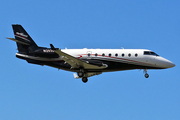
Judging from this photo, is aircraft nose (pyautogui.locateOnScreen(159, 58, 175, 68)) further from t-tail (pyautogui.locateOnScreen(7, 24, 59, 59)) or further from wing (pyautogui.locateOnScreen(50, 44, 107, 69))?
t-tail (pyautogui.locateOnScreen(7, 24, 59, 59))

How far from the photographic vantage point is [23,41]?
34938 mm

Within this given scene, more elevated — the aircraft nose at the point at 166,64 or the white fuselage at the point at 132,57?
the white fuselage at the point at 132,57

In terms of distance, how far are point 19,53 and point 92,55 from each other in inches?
344

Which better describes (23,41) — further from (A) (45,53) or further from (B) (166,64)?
(B) (166,64)

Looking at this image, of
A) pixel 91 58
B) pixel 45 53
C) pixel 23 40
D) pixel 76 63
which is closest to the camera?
pixel 76 63

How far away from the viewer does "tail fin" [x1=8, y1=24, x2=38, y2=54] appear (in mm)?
34844

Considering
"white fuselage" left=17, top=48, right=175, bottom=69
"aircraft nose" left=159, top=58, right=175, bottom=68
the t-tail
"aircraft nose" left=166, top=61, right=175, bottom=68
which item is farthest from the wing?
"aircraft nose" left=166, top=61, right=175, bottom=68

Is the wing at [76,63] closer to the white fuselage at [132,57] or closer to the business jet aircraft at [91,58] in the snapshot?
the business jet aircraft at [91,58]

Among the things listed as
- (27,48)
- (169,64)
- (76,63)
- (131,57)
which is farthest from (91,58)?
(169,64)

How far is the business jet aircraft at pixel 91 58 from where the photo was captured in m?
33.5

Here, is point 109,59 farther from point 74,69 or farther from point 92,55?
point 74,69

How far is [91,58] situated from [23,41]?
8.40 m

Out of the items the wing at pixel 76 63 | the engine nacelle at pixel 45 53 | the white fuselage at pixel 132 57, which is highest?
the engine nacelle at pixel 45 53

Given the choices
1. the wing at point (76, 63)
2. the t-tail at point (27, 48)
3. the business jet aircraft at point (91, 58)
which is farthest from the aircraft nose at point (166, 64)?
the t-tail at point (27, 48)
